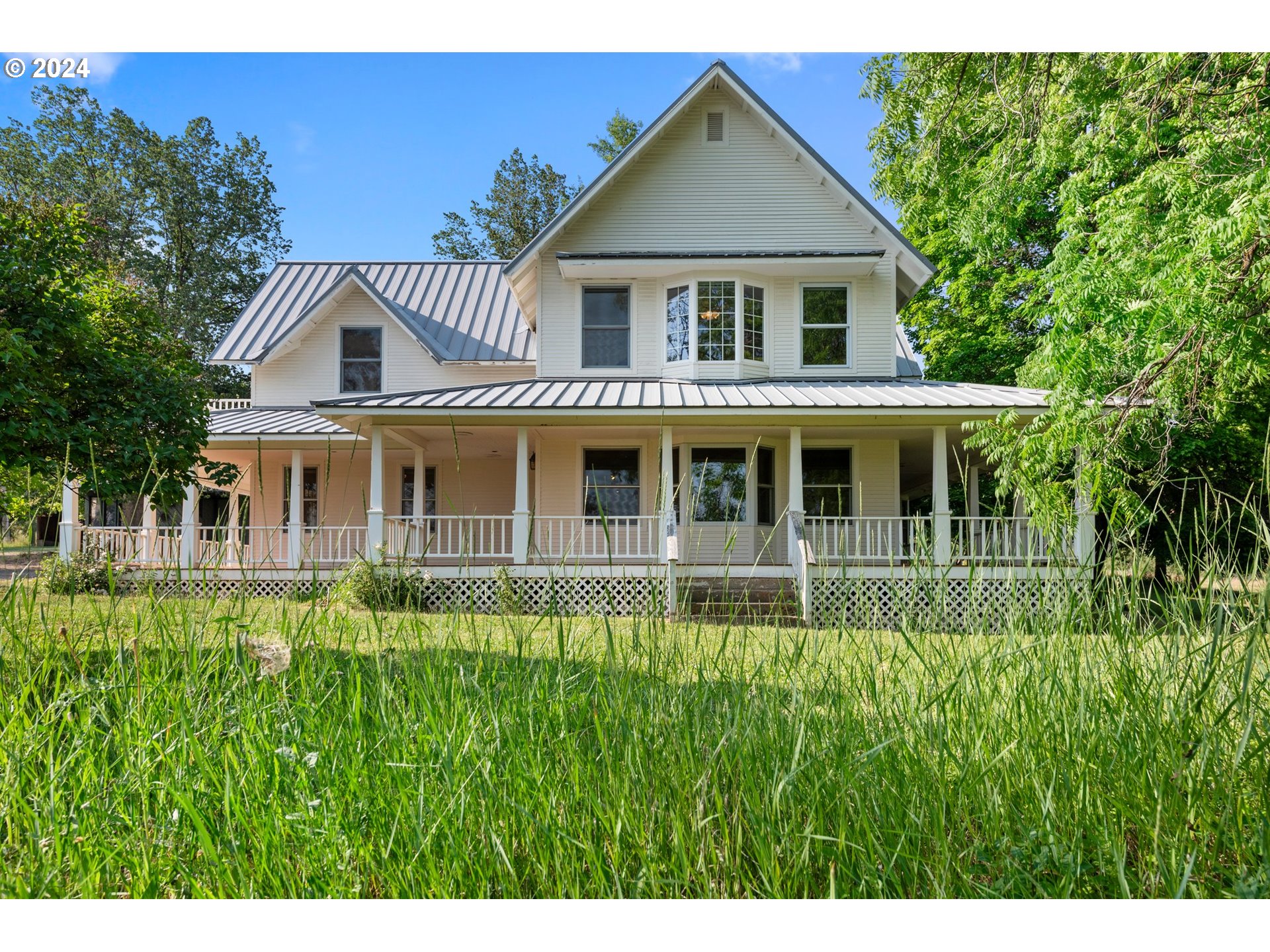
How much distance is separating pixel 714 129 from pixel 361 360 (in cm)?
895

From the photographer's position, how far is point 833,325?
14195 millimetres

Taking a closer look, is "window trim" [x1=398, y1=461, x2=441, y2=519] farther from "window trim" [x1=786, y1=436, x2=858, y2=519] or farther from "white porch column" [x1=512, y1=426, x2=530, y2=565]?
"window trim" [x1=786, y1=436, x2=858, y2=519]

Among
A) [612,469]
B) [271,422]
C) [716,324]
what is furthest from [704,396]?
[271,422]

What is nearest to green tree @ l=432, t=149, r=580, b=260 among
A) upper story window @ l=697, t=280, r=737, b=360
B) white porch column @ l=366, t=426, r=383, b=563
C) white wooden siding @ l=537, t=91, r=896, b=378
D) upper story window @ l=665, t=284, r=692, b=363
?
white wooden siding @ l=537, t=91, r=896, b=378

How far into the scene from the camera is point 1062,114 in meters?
7.23

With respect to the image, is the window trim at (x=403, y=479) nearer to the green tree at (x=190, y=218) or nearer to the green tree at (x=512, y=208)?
the green tree at (x=190, y=218)

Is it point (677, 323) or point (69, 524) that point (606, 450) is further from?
point (69, 524)

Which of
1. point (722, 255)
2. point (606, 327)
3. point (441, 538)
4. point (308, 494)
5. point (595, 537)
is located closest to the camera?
point (441, 538)

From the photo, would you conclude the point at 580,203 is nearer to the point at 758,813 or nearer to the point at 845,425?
the point at 845,425

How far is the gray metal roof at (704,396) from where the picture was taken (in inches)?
443

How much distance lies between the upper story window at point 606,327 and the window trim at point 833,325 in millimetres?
2739

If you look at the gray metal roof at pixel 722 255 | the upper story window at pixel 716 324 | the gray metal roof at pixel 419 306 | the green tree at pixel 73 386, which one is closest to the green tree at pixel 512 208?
the gray metal roof at pixel 419 306

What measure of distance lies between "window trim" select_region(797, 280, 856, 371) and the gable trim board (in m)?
1.11
